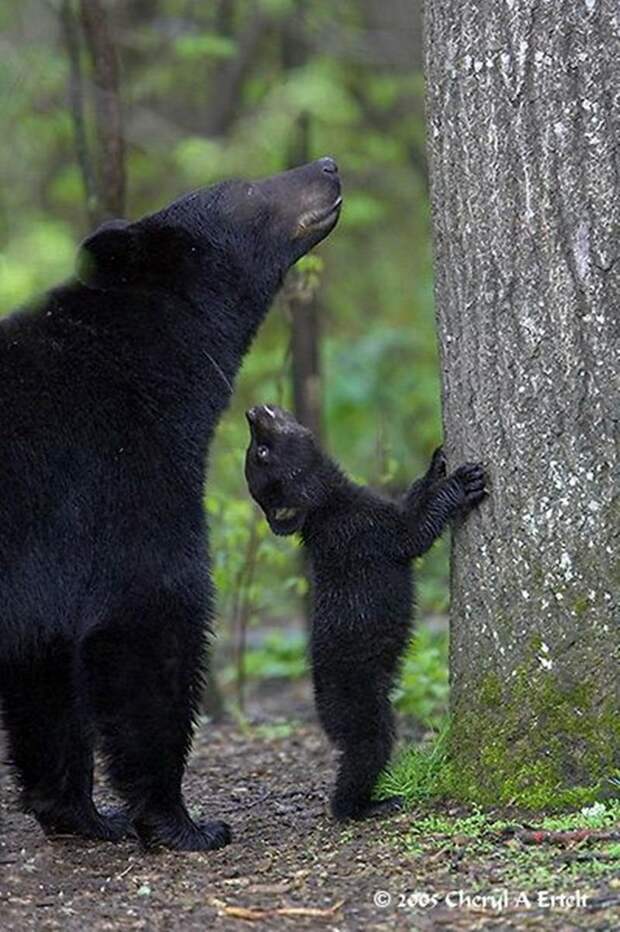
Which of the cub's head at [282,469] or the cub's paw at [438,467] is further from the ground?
the cub's paw at [438,467]

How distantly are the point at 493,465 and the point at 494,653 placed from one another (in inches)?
23.7

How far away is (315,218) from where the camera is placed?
19.8ft

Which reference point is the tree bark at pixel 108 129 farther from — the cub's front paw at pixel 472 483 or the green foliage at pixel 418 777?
the green foliage at pixel 418 777

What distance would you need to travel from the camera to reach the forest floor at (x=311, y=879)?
4195 millimetres

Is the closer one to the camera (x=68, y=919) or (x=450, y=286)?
(x=68, y=919)

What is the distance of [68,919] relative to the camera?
453cm

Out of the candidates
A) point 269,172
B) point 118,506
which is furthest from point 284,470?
point 269,172

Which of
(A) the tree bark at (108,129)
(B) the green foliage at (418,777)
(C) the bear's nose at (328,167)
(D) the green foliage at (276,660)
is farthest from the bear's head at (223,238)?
(D) the green foliage at (276,660)

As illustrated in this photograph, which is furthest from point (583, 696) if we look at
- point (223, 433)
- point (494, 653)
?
point (223, 433)

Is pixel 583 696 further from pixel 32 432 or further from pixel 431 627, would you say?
pixel 431 627

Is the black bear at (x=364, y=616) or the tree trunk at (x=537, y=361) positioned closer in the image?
the tree trunk at (x=537, y=361)

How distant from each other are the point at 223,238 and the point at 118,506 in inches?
48.3

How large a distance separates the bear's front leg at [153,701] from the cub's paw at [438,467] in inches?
34.6

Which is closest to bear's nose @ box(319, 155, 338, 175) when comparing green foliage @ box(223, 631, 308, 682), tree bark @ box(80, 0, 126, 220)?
tree bark @ box(80, 0, 126, 220)
